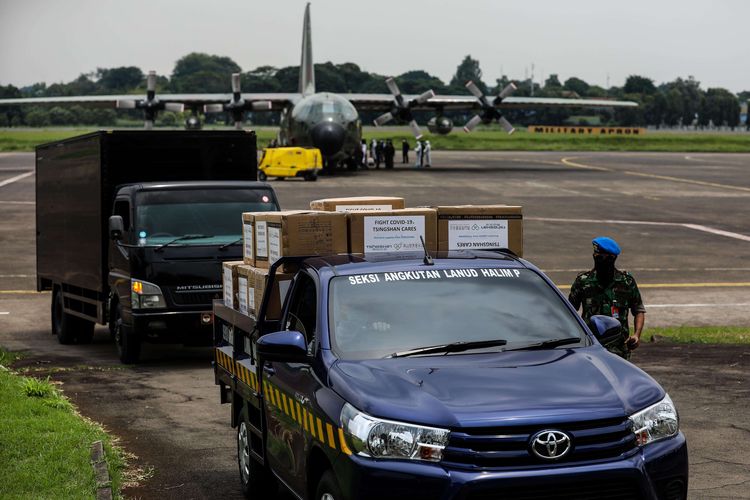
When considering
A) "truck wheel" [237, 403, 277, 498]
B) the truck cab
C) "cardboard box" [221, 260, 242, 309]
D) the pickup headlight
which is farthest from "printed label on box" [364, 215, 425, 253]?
the truck cab

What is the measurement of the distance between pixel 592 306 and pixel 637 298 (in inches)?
16.5

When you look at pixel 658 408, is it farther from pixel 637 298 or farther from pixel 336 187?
pixel 336 187

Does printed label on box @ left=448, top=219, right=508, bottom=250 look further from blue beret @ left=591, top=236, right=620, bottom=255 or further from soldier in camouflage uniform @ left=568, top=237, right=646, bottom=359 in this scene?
soldier in camouflage uniform @ left=568, top=237, right=646, bottom=359

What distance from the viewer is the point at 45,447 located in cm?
955

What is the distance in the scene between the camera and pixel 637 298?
9.98 m

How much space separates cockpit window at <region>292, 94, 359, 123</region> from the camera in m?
57.2

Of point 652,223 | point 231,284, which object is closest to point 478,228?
point 231,284

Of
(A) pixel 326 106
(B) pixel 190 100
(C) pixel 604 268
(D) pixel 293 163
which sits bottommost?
(C) pixel 604 268

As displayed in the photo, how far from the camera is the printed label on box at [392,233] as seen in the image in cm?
856

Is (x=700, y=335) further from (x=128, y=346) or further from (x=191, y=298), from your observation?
(x=128, y=346)

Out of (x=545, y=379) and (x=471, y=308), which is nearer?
(x=545, y=379)

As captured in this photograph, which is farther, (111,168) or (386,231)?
(111,168)

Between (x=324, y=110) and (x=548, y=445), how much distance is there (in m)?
52.6

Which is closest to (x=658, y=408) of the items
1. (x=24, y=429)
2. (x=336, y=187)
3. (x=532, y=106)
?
(x=24, y=429)
